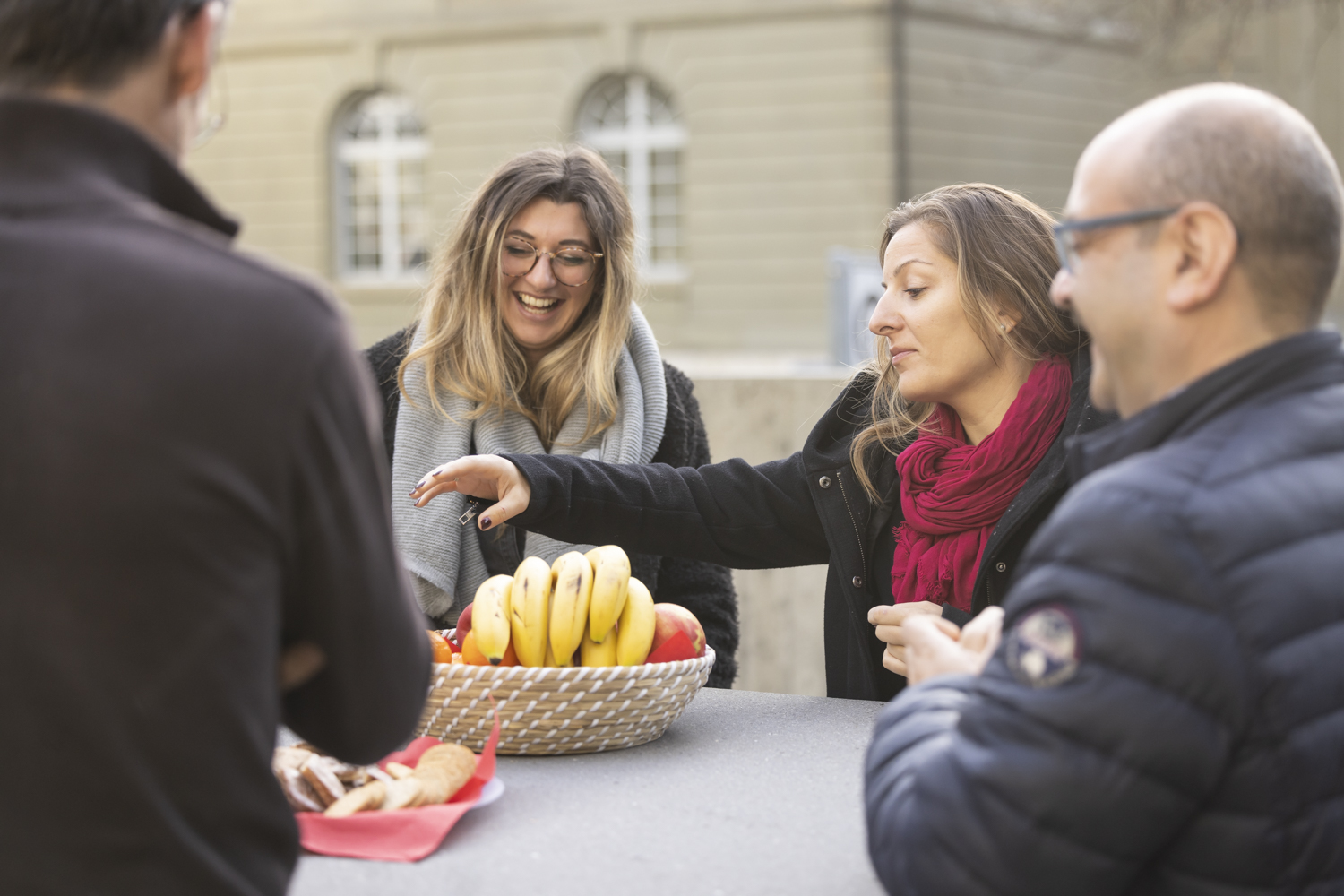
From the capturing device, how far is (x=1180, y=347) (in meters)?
1.24

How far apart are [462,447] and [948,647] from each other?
6.43ft

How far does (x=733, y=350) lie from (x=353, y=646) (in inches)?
632

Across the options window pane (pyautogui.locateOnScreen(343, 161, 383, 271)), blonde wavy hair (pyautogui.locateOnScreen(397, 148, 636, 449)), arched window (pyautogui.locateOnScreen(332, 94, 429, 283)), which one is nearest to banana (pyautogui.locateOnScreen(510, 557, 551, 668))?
blonde wavy hair (pyautogui.locateOnScreen(397, 148, 636, 449))

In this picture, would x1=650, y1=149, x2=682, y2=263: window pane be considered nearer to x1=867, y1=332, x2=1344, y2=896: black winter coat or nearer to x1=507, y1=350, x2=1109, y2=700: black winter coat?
x1=507, y1=350, x2=1109, y2=700: black winter coat

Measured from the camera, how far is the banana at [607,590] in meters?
1.93

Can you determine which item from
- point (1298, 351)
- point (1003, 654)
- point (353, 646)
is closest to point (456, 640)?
point (353, 646)

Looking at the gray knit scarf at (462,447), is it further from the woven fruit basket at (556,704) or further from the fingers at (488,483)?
the woven fruit basket at (556,704)

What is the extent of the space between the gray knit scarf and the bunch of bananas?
105 centimetres

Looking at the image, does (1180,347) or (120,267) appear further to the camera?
(1180,347)

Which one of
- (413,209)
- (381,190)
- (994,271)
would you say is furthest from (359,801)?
(381,190)

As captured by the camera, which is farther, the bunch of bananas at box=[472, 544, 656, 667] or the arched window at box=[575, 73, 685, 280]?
the arched window at box=[575, 73, 685, 280]

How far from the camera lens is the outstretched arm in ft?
8.59

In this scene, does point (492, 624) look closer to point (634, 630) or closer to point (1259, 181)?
point (634, 630)

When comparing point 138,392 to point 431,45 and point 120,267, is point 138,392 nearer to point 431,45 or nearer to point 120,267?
point 120,267
